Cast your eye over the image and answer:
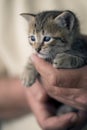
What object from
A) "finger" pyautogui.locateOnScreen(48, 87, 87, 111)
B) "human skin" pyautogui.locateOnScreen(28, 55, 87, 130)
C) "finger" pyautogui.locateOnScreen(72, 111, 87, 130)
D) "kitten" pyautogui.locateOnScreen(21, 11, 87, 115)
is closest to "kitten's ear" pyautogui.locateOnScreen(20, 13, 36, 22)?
"kitten" pyautogui.locateOnScreen(21, 11, 87, 115)

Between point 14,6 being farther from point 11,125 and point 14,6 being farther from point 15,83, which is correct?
point 11,125

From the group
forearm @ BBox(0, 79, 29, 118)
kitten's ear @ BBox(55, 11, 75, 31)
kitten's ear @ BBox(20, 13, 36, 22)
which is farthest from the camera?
forearm @ BBox(0, 79, 29, 118)

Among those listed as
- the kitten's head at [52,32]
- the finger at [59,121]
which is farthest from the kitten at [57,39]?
the finger at [59,121]

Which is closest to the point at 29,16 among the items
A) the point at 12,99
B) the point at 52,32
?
the point at 52,32

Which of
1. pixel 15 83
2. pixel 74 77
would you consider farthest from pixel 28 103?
pixel 74 77

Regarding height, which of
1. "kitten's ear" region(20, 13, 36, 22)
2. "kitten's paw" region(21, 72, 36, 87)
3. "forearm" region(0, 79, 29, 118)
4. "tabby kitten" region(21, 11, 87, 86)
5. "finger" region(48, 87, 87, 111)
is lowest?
"forearm" region(0, 79, 29, 118)

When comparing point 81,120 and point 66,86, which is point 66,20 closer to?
point 66,86

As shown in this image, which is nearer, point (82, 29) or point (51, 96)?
point (51, 96)

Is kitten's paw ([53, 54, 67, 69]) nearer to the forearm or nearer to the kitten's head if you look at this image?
the kitten's head
